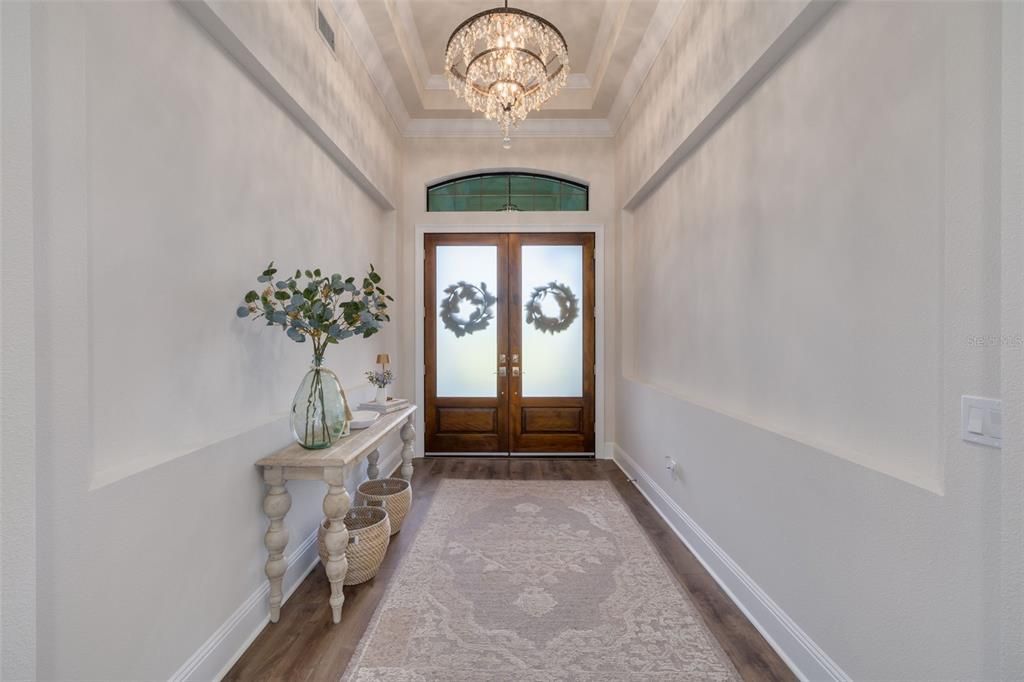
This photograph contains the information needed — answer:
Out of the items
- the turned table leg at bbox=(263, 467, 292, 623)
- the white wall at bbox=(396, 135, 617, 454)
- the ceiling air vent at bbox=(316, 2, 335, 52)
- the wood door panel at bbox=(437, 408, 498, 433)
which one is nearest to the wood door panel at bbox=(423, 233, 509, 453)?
the wood door panel at bbox=(437, 408, 498, 433)

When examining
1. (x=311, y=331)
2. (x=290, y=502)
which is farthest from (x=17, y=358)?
(x=290, y=502)

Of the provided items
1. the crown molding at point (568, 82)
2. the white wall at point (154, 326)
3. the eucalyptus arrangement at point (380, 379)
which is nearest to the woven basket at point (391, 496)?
the white wall at point (154, 326)

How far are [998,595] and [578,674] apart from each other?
1311mm

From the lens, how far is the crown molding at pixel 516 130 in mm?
4664

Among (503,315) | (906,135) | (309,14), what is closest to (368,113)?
(309,14)

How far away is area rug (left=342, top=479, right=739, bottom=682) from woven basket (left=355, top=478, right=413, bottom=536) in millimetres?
197

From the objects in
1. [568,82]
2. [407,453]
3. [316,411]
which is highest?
[568,82]

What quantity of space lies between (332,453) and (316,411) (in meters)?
0.21

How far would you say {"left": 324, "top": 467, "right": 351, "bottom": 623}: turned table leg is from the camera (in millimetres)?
1995

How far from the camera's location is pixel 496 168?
4.76 metres

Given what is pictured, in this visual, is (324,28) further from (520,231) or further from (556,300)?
(556,300)

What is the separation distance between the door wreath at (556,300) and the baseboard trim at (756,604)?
212cm

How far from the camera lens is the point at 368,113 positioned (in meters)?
3.59

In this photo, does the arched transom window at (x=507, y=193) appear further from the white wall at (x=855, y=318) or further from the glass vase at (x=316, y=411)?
the glass vase at (x=316, y=411)
